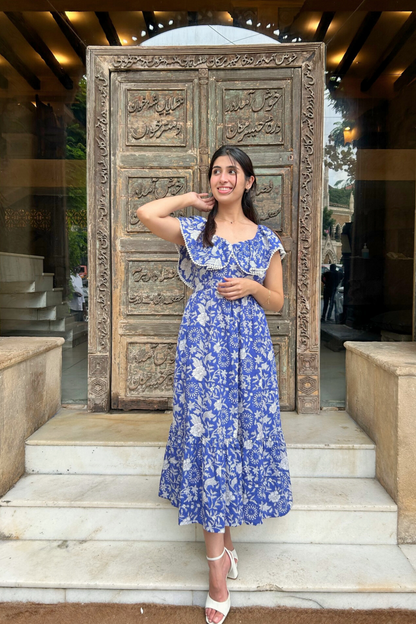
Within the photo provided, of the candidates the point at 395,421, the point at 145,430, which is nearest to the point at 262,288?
the point at 395,421

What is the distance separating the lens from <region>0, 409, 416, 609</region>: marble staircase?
6.81 ft

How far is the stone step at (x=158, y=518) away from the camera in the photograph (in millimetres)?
2420

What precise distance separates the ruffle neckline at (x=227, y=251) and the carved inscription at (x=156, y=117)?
5.31ft

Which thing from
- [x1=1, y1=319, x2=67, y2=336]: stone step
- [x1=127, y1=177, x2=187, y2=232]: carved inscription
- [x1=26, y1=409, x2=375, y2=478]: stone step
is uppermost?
[x1=127, y1=177, x2=187, y2=232]: carved inscription

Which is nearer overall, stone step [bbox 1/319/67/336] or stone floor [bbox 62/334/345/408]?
stone floor [bbox 62/334/345/408]

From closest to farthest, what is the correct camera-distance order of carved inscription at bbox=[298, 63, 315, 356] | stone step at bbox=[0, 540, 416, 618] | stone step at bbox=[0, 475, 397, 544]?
stone step at bbox=[0, 540, 416, 618], stone step at bbox=[0, 475, 397, 544], carved inscription at bbox=[298, 63, 315, 356]

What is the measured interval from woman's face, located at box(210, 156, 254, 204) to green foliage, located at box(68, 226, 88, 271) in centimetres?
230

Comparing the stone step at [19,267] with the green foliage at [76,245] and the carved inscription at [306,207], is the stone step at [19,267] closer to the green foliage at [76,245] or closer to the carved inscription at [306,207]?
the green foliage at [76,245]

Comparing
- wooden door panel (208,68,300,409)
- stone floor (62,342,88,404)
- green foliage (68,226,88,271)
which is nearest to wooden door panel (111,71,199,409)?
wooden door panel (208,68,300,409)

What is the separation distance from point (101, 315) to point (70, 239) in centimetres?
121

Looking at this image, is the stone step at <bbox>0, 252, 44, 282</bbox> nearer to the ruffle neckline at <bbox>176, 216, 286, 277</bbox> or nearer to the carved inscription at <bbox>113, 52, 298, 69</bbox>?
the carved inscription at <bbox>113, 52, 298, 69</bbox>

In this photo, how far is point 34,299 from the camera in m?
4.93

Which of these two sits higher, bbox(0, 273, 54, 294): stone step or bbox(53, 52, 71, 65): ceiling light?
bbox(53, 52, 71, 65): ceiling light

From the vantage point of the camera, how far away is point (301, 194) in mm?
3326
